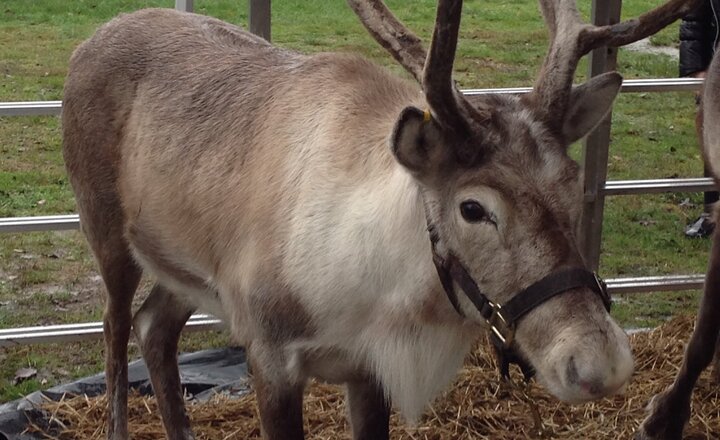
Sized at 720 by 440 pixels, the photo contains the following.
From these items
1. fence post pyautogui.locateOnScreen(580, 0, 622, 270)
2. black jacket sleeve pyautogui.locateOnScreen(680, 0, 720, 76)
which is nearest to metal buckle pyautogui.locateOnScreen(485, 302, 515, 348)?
fence post pyautogui.locateOnScreen(580, 0, 622, 270)

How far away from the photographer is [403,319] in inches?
126

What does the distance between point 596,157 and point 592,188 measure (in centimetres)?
15

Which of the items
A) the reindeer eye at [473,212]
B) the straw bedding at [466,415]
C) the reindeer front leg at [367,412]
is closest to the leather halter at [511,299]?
the reindeer eye at [473,212]

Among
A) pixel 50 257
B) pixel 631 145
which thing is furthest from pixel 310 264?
pixel 631 145

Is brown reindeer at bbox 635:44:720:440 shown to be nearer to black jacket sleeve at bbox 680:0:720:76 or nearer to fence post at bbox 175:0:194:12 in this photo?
black jacket sleeve at bbox 680:0:720:76

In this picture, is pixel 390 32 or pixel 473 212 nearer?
pixel 473 212

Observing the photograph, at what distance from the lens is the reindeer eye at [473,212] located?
288 cm

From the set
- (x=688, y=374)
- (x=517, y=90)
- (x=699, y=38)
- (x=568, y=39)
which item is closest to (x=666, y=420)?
(x=688, y=374)

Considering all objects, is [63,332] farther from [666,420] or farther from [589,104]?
[589,104]

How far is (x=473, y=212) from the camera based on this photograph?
9.53ft

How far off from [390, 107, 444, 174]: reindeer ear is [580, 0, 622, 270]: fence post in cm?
248

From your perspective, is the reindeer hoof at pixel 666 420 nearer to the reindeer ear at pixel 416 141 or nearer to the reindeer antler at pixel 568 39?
the reindeer antler at pixel 568 39

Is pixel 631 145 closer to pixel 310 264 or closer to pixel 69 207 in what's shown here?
pixel 69 207

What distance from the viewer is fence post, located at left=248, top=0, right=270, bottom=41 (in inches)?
199
